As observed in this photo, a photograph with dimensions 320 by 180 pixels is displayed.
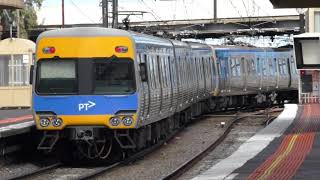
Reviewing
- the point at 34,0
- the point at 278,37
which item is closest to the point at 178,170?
the point at 34,0

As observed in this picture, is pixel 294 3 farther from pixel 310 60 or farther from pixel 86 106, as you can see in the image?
pixel 86 106

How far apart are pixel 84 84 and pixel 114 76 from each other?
62cm

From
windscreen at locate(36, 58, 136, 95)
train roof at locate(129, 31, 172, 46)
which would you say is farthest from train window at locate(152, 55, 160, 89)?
windscreen at locate(36, 58, 136, 95)

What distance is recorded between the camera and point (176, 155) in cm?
1691

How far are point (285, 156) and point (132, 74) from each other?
3417 mm

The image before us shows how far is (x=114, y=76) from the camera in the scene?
14.8m

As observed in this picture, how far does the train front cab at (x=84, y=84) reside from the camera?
47.6ft

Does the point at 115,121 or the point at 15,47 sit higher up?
the point at 15,47

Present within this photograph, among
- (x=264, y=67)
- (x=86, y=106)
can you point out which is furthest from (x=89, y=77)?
A: (x=264, y=67)

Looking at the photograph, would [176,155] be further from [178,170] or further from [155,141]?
[178,170]

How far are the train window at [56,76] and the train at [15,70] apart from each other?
435 inches

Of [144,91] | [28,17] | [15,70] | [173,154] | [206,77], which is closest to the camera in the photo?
[144,91]

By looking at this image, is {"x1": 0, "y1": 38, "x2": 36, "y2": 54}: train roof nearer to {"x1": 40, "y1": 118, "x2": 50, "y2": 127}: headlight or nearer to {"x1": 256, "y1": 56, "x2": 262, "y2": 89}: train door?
{"x1": 40, "y1": 118, "x2": 50, "y2": 127}: headlight

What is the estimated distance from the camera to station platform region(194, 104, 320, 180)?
11.5m
